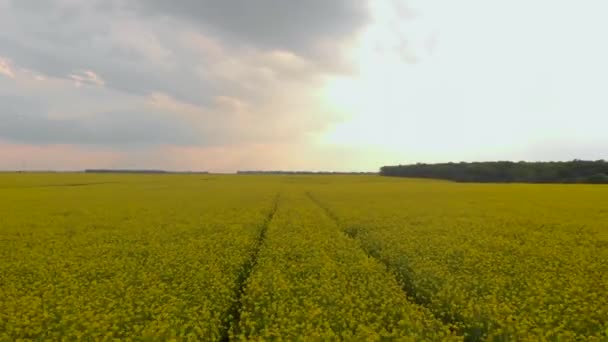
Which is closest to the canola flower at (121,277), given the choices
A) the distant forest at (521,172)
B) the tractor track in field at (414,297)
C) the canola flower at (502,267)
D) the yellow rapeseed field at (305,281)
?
the yellow rapeseed field at (305,281)

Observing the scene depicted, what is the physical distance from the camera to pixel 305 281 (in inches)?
427

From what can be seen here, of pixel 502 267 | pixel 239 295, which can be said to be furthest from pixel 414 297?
pixel 239 295

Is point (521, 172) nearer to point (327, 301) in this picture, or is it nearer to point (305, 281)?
point (305, 281)

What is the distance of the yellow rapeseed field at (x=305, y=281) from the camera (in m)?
7.85

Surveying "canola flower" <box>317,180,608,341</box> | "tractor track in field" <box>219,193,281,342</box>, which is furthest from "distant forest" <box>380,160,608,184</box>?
"tractor track in field" <box>219,193,281,342</box>

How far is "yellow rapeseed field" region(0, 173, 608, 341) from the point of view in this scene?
25.7 ft

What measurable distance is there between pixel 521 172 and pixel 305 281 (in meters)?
98.2

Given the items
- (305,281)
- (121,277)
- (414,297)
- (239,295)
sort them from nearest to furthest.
→ (239,295), (414,297), (305,281), (121,277)

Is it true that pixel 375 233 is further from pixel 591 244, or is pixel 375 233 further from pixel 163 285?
pixel 163 285

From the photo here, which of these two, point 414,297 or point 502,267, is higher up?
point 502,267

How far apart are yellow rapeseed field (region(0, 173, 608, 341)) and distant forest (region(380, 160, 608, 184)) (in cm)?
7555

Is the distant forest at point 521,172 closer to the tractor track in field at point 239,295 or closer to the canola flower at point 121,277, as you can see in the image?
the tractor track in field at point 239,295

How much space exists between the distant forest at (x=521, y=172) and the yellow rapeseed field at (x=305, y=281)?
75.5 m

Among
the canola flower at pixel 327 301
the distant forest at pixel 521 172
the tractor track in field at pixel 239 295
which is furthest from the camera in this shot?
the distant forest at pixel 521 172
